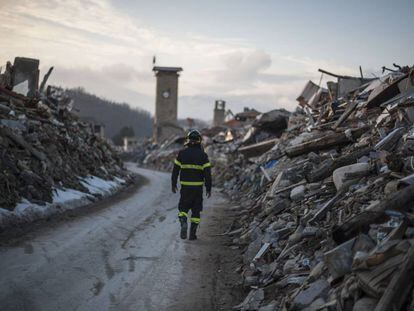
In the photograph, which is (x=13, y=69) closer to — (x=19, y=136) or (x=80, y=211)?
(x=19, y=136)

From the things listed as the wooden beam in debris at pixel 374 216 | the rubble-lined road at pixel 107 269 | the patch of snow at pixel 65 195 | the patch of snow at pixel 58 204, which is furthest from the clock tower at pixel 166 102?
the wooden beam in debris at pixel 374 216

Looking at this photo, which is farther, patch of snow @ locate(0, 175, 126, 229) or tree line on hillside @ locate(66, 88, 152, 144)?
tree line on hillside @ locate(66, 88, 152, 144)

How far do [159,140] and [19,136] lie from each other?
44665 millimetres

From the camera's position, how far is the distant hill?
4983 inches

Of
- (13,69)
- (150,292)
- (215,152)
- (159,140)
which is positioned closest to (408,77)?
(150,292)

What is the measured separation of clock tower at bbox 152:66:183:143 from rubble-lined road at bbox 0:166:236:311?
154 feet

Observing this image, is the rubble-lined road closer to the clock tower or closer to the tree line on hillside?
the clock tower

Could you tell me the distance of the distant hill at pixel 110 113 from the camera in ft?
415

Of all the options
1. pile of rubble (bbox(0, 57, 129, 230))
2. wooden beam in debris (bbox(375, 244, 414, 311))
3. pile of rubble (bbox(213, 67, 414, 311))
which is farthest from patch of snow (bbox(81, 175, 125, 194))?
wooden beam in debris (bbox(375, 244, 414, 311))

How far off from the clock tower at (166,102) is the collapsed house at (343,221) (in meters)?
42.4

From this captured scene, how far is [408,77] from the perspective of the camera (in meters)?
11.5

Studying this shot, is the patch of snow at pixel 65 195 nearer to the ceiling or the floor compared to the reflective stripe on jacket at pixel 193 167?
nearer to the floor

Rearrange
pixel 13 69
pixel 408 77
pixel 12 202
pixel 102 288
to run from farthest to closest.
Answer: pixel 13 69
pixel 408 77
pixel 12 202
pixel 102 288

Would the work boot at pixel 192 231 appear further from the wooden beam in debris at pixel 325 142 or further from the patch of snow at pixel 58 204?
the wooden beam in debris at pixel 325 142
